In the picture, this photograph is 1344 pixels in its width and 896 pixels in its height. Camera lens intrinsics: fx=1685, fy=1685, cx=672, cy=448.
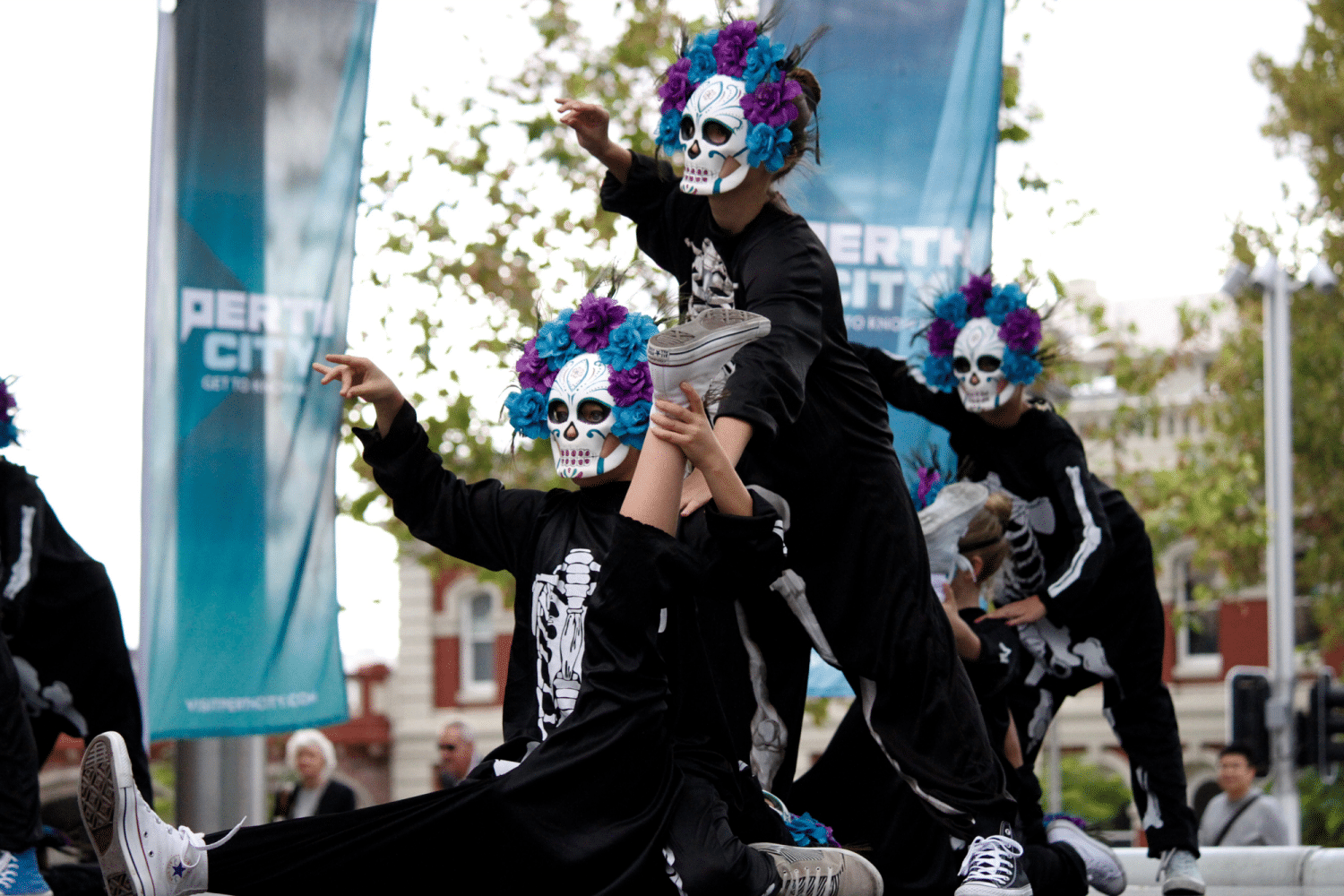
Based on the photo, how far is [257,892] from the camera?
11.9 feet

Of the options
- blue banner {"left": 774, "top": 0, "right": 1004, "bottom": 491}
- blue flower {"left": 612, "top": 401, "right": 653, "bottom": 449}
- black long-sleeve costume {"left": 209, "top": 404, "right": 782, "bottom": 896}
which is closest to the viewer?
black long-sleeve costume {"left": 209, "top": 404, "right": 782, "bottom": 896}

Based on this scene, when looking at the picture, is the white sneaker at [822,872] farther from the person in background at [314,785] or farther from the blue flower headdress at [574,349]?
the person in background at [314,785]

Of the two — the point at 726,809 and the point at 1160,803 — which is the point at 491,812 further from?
the point at 1160,803

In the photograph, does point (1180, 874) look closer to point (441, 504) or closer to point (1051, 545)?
point (1051, 545)

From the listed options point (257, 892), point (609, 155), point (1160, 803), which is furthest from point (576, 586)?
point (1160, 803)

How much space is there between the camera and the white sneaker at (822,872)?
3834mm

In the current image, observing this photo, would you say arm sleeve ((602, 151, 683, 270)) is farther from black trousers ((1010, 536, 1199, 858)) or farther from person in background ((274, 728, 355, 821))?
person in background ((274, 728, 355, 821))

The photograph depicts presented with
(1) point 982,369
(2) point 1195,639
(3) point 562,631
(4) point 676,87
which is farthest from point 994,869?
(2) point 1195,639

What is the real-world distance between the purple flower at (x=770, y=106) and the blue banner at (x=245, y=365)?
3.94 m

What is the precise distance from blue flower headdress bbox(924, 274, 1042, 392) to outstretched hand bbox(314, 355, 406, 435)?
86.1 inches

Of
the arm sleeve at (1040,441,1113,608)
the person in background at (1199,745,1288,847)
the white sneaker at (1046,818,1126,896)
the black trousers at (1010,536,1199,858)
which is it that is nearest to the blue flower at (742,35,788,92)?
the arm sleeve at (1040,441,1113,608)

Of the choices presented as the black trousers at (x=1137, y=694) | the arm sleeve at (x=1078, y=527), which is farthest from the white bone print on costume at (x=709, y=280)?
the black trousers at (x=1137, y=694)

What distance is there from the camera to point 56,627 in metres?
5.91

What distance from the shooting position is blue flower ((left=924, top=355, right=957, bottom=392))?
18.6 feet
